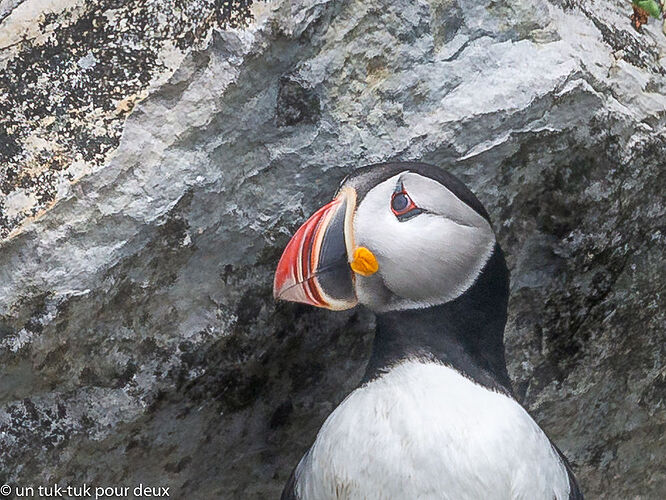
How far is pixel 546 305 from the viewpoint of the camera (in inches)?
119

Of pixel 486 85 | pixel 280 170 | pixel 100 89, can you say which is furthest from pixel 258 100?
pixel 486 85

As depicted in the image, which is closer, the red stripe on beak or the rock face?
the red stripe on beak

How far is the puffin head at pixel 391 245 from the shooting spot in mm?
2250

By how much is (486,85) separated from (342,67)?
40 centimetres

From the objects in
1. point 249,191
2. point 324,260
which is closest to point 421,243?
point 324,260

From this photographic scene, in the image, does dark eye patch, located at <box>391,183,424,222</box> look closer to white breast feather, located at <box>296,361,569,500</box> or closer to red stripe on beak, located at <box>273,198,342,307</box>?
red stripe on beak, located at <box>273,198,342,307</box>

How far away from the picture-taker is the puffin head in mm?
2250

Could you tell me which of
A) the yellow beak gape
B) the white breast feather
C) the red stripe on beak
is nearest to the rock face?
the red stripe on beak

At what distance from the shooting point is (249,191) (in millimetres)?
2605

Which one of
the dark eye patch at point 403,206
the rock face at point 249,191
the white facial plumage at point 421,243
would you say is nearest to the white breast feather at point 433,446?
the white facial plumage at point 421,243

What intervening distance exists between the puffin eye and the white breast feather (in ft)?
1.19

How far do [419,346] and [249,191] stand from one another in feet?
2.06

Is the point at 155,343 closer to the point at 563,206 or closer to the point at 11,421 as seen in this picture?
the point at 11,421

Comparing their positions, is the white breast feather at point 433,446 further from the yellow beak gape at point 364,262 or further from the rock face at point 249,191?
the rock face at point 249,191
